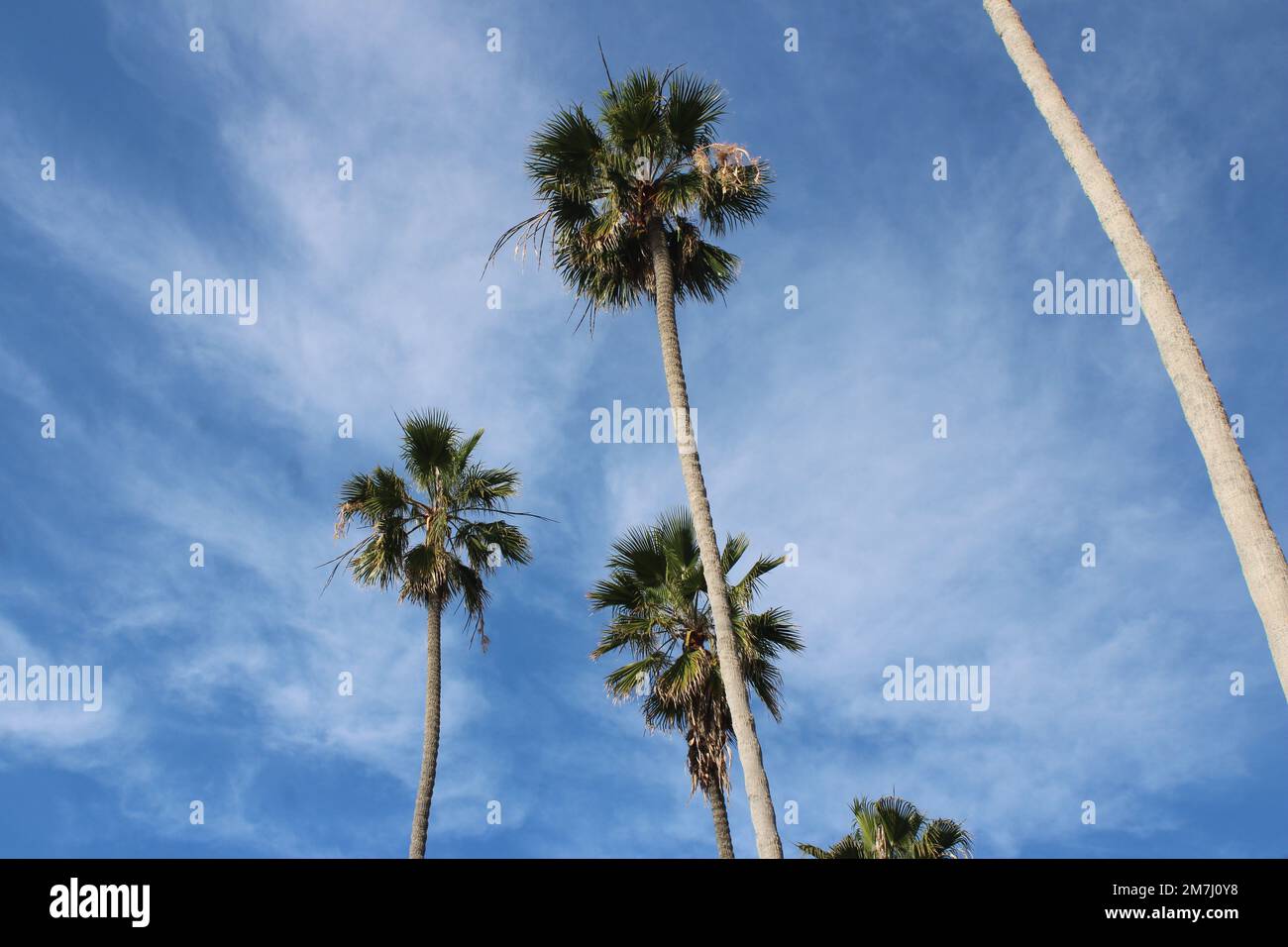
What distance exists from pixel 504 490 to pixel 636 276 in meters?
6.68

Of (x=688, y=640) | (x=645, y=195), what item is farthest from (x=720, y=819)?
(x=645, y=195)

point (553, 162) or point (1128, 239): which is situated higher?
point (553, 162)

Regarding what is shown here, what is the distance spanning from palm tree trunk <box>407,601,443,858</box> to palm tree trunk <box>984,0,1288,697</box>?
1558cm

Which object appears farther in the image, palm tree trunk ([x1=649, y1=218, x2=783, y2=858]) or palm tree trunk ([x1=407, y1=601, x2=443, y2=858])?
palm tree trunk ([x1=407, y1=601, x2=443, y2=858])

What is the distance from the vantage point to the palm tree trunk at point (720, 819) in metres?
16.9

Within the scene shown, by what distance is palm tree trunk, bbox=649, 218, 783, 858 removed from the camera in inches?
488

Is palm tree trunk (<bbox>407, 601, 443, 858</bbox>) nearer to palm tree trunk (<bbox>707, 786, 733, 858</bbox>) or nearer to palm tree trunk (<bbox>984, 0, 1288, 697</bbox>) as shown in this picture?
palm tree trunk (<bbox>707, 786, 733, 858</bbox>)

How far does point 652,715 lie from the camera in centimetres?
1756

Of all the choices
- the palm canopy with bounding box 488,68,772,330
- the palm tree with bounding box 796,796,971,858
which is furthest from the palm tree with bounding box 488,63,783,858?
the palm tree with bounding box 796,796,971,858

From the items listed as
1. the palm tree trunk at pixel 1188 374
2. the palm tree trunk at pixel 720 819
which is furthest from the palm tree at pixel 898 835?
the palm tree trunk at pixel 1188 374
